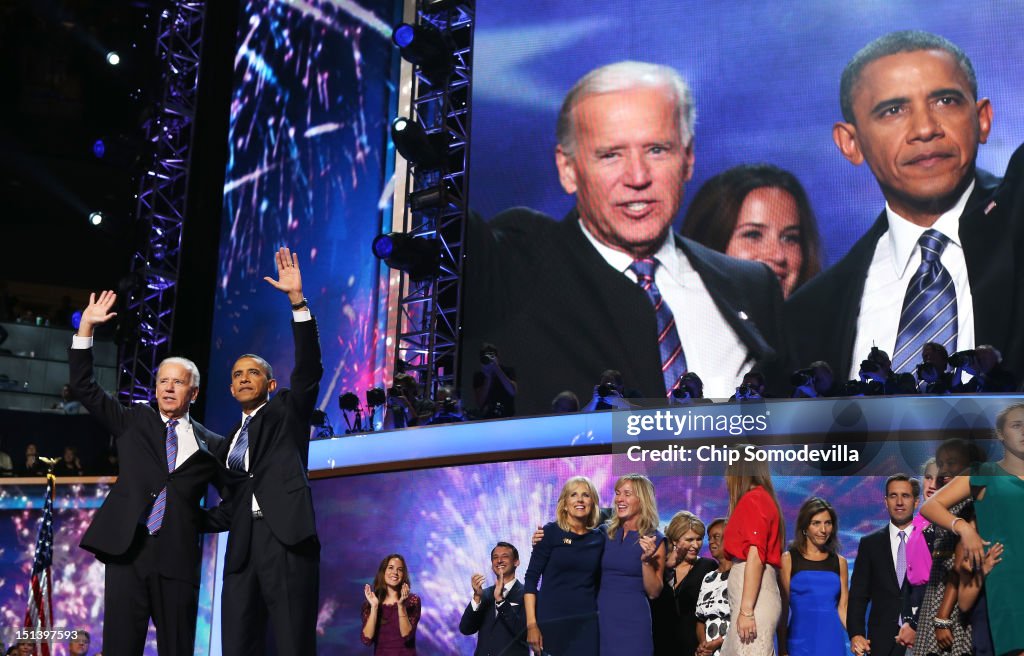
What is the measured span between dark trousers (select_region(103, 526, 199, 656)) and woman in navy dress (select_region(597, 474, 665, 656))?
1.47 meters

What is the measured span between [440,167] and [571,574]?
538 centimetres

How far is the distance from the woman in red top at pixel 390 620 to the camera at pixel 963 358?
3.46 meters

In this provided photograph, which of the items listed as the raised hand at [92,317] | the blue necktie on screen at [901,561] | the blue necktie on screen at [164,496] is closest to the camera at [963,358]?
the blue necktie on screen at [901,561]

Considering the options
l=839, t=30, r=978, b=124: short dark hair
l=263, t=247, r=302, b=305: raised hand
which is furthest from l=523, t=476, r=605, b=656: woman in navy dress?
l=839, t=30, r=978, b=124: short dark hair

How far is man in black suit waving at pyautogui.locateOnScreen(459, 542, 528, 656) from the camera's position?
Answer: 4559 mm

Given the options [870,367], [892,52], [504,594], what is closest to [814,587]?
[504,594]

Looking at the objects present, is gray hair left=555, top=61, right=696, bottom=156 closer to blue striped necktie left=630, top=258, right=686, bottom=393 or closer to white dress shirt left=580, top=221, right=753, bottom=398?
white dress shirt left=580, top=221, right=753, bottom=398

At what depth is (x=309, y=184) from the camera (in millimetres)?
10117

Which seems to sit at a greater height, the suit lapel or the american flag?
the suit lapel

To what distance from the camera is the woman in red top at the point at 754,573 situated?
12.4 feet

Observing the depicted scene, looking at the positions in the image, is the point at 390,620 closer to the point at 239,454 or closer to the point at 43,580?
the point at 239,454

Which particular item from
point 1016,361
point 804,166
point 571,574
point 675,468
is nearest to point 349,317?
point 804,166

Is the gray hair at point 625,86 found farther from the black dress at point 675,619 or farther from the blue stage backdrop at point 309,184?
the black dress at point 675,619

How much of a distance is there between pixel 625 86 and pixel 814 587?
530 centimetres
